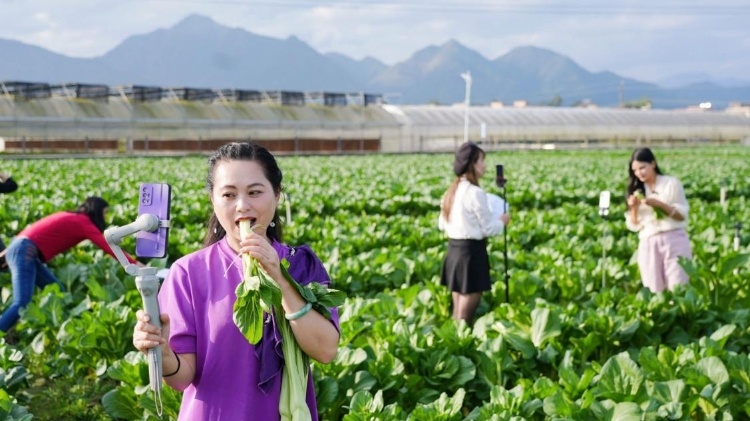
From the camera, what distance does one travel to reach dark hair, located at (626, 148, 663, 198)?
6.49 m

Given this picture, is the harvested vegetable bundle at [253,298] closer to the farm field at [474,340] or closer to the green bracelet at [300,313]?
the green bracelet at [300,313]

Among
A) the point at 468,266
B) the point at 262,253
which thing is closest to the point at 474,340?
the point at 468,266

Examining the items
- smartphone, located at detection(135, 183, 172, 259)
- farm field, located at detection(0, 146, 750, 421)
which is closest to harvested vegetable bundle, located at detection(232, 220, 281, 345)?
smartphone, located at detection(135, 183, 172, 259)

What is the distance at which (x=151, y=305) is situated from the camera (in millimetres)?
2117

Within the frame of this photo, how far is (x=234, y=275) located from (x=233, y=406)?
0.36m

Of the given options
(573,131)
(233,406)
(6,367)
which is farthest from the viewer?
(573,131)

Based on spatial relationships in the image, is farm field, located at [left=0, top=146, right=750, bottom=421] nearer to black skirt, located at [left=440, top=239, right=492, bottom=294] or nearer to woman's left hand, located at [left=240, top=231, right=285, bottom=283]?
black skirt, located at [left=440, top=239, right=492, bottom=294]

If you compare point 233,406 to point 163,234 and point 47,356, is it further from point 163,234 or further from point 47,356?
point 47,356

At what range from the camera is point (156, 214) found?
218cm

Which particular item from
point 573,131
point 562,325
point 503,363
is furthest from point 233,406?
point 573,131

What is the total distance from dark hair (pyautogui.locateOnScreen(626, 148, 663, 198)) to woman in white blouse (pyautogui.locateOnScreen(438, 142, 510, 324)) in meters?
1.21

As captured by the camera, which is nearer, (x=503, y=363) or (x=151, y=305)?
(x=151, y=305)

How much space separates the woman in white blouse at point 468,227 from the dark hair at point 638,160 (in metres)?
1.21

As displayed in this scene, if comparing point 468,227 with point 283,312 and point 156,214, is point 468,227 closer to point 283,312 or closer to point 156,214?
point 283,312
